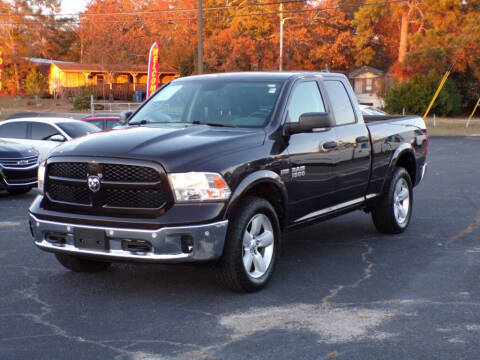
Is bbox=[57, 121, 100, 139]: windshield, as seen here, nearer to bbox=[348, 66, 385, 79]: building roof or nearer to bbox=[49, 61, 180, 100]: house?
bbox=[49, 61, 180, 100]: house

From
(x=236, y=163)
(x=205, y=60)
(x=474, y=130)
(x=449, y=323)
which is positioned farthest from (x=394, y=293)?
(x=205, y=60)

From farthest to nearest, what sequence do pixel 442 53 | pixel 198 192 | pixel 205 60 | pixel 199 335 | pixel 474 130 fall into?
pixel 205 60 < pixel 442 53 < pixel 474 130 < pixel 198 192 < pixel 199 335

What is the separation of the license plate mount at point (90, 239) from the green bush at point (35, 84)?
61442 millimetres

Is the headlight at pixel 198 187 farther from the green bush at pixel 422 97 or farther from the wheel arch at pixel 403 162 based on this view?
the green bush at pixel 422 97

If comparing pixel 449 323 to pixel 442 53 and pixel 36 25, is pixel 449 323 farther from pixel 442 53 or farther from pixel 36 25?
pixel 36 25

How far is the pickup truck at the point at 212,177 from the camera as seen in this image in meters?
5.41

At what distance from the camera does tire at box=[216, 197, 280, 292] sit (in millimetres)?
5633

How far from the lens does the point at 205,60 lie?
6062 cm

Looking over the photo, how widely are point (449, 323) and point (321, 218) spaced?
2.16 metres

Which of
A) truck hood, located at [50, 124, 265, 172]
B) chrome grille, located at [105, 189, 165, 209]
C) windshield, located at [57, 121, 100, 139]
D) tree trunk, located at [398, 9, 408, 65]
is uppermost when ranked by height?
tree trunk, located at [398, 9, 408, 65]

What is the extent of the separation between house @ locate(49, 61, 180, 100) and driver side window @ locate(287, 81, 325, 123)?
55.4m

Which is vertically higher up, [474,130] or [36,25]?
[36,25]

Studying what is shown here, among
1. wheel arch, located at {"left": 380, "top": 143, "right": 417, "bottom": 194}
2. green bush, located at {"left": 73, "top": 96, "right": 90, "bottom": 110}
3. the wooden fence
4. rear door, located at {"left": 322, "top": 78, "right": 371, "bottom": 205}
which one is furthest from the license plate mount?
the wooden fence

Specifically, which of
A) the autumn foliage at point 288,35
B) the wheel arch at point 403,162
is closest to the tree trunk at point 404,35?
the autumn foliage at point 288,35
